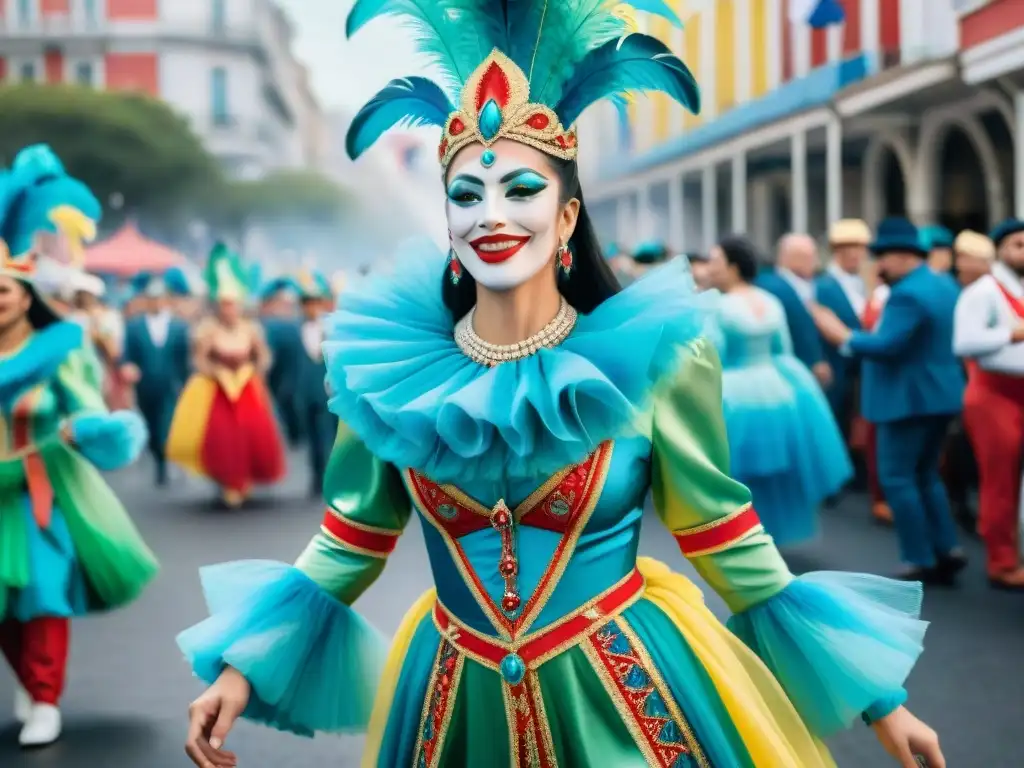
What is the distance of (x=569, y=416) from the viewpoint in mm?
2566

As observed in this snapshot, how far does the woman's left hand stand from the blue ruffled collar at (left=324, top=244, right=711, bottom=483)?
0.77 m

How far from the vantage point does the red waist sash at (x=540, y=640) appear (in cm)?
257

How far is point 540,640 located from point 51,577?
3.26 metres

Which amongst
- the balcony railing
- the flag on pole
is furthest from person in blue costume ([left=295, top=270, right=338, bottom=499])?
the balcony railing

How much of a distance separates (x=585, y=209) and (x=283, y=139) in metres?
83.1

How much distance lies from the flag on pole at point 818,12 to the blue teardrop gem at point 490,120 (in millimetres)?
18493

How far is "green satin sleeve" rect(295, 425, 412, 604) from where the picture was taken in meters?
2.82

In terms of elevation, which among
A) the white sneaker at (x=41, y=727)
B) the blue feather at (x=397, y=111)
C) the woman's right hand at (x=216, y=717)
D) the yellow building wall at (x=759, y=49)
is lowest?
the white sneaker at (x=41, y=727)

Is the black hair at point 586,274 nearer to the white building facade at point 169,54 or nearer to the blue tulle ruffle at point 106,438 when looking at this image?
the blue tulle ruffle at point 106,438

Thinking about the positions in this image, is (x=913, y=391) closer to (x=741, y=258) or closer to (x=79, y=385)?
(x=741, y=258)

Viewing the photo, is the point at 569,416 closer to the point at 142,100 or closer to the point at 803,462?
the point at 803,462

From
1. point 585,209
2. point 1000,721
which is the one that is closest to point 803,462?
point 1000,721

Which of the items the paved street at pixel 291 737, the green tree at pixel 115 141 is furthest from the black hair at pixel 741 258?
the green tree at pixel 115 141

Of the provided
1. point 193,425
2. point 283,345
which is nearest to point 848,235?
point 193,425
